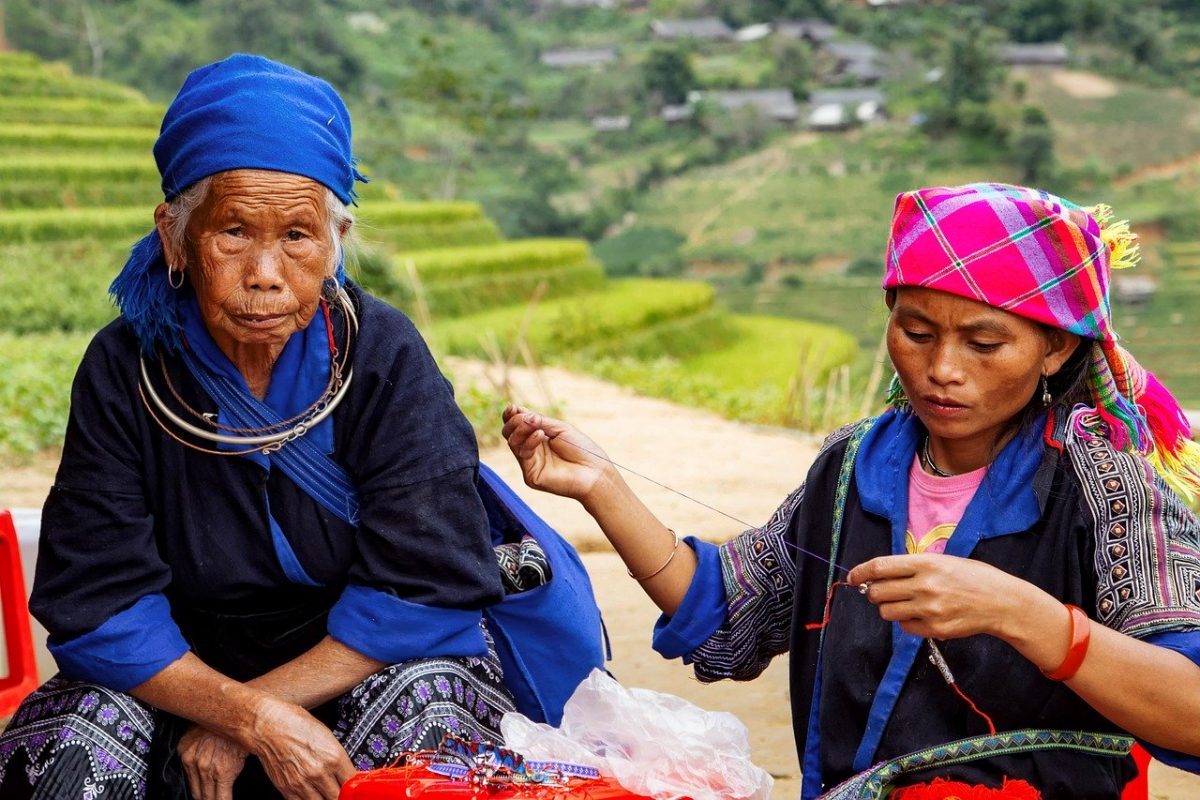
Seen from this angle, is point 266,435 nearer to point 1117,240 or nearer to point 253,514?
point 253,514

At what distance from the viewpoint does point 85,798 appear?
2.47m

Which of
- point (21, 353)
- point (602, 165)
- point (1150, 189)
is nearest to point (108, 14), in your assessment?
point (602, 165)

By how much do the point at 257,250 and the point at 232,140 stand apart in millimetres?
201

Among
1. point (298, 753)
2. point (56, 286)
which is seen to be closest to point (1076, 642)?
point (298, 753)

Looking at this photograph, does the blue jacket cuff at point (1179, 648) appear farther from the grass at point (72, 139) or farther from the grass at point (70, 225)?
the grass at point (72, 139)

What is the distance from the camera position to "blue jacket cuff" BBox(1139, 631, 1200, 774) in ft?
6.87

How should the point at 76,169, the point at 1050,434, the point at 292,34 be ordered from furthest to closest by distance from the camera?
the point at 292,34 → the point at 76,169 → the point at 1050,434

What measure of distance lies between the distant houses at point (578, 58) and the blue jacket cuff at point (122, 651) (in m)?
21.7

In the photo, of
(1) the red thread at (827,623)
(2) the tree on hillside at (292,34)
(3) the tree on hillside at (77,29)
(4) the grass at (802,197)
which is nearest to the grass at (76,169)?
(3) the tree on hillside at (77,29)

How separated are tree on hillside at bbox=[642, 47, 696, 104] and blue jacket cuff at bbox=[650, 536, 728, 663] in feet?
70.7

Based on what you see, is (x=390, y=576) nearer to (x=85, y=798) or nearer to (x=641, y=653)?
(x=85, y=798)

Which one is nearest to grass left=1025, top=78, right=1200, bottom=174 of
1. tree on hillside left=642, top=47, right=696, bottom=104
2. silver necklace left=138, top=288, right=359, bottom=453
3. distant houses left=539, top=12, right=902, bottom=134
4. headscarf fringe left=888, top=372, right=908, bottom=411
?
distant houses left=539, top=12, right=902, bottom=134

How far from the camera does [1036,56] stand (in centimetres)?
2244

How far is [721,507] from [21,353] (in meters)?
7.50
